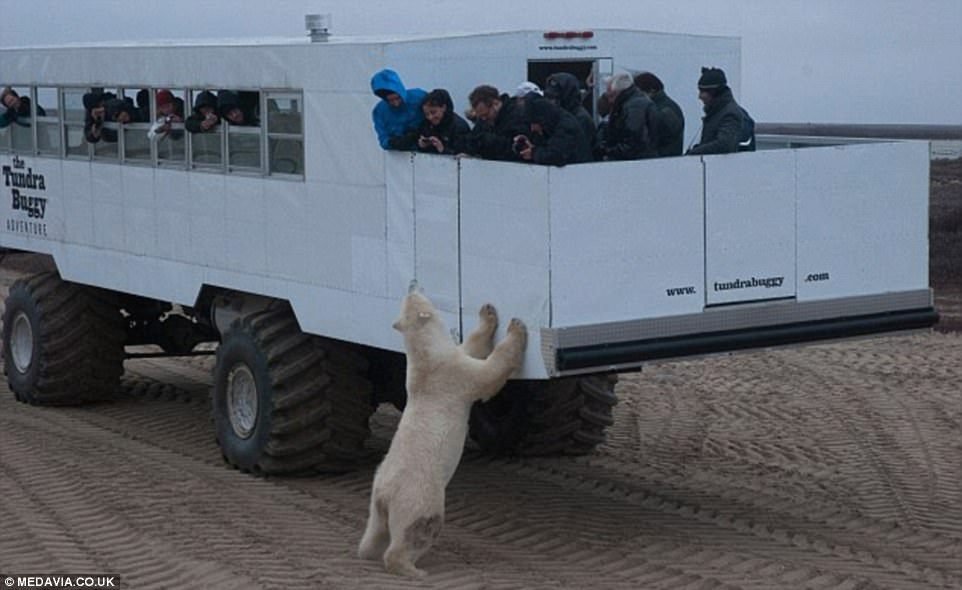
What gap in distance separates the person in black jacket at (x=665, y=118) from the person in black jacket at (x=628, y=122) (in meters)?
0.07

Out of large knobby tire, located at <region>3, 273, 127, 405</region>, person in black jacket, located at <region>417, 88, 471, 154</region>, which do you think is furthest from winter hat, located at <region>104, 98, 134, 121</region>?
person in black jacket, located at <region>417, 88, 471, 154</region>

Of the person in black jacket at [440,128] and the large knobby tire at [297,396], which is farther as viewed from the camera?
the large knobby tire at [297,396]

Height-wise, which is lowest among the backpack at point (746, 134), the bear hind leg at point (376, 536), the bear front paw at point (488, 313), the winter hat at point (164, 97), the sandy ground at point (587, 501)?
the sandy ground at point (587, 501)

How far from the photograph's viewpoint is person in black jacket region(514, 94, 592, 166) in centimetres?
979

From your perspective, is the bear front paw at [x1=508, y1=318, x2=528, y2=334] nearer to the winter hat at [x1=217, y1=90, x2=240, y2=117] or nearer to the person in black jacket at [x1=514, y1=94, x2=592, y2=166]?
the person in black jacket at [x1=514, y1=94, x2=592, y2=166]

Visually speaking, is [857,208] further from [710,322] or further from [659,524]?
[659,524]

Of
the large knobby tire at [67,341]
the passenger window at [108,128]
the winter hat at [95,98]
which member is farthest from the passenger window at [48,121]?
the large knobby tire at [67,341]

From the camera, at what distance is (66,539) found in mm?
9727

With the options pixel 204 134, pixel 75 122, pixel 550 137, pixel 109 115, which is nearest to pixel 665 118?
pixel 550 137

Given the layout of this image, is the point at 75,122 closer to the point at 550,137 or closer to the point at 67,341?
the point at 67,341

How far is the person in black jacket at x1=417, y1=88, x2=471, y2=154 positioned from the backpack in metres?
1.80

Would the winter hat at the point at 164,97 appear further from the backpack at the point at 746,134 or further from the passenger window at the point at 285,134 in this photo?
the backpack at the point at 746,134

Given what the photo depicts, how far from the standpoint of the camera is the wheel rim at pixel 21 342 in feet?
49.4

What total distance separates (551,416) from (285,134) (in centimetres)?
292
